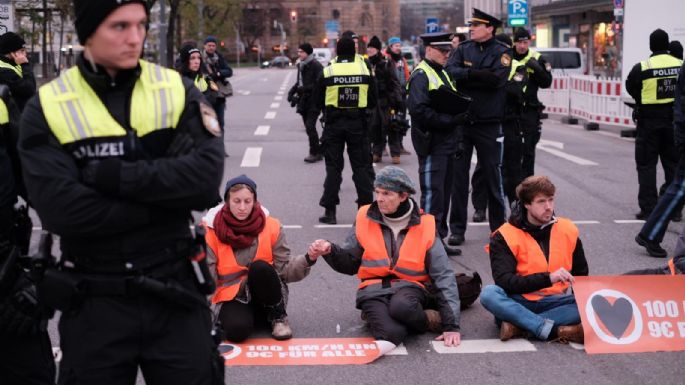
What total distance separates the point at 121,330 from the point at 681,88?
683 cm

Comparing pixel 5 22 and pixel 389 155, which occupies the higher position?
pixel 5 22

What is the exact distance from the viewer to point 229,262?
20.9ft

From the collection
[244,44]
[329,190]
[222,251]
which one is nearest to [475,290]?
[222,251]

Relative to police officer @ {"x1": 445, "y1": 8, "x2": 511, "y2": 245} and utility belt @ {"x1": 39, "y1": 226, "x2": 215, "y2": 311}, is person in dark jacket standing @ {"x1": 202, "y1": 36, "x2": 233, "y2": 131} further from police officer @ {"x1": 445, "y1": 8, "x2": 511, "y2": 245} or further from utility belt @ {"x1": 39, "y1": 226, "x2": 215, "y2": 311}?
utility belt @ {"x1": 39, "y1": 226, "x2": 215, "y2": 311}

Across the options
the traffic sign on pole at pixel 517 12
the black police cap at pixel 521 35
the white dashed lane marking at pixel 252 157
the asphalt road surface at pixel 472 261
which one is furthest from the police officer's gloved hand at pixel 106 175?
the traffic sign on pole at pixel 517 12

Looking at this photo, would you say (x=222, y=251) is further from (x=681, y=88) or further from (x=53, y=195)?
(x=681, y=88)

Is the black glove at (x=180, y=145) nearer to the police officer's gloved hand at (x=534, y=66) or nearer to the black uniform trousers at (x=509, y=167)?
the black uniform trousers at (x=509, y=167)

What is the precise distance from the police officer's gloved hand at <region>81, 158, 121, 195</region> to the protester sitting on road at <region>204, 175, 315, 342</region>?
3149mm

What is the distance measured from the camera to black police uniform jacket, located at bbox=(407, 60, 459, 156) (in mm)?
8750

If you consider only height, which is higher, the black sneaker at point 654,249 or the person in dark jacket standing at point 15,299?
the person in dark jacket standing at point 15,299

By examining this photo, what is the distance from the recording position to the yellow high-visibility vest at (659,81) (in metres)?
10.6

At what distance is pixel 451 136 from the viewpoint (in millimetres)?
8953

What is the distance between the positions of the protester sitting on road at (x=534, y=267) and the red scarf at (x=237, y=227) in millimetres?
1495

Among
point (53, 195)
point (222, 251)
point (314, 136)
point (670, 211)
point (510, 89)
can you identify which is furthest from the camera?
point (314, 136)
